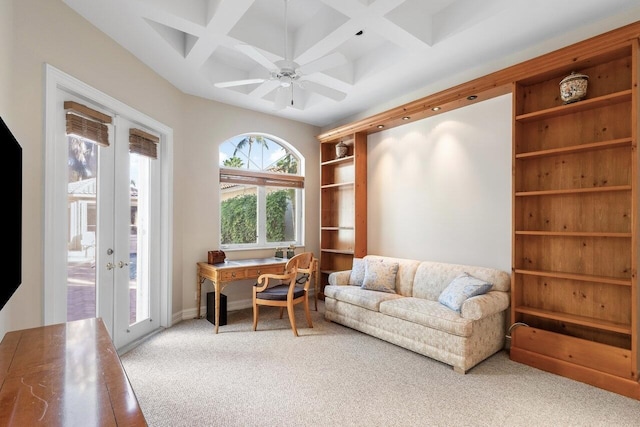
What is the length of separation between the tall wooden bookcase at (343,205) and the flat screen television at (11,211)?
3.73 m

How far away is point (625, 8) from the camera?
2.54 meters

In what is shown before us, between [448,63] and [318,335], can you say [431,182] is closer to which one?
[448,63]

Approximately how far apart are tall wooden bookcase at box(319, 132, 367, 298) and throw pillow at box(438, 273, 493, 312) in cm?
170

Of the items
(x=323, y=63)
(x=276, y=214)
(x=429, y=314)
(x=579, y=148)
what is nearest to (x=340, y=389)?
(x=429, y=314)

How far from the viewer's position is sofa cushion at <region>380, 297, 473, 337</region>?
2.75 m

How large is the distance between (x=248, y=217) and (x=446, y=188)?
2902 mm

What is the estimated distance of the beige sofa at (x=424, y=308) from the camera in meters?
2.80

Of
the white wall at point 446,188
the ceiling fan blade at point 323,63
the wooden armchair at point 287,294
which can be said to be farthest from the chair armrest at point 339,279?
the ceiling fan blade at point 323,63

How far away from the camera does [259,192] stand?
16.5 ft

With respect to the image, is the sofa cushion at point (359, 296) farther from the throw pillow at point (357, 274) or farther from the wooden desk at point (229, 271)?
the wooden desk at point (229, 271)

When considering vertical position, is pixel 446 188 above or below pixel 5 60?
below

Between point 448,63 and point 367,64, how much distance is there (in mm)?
913

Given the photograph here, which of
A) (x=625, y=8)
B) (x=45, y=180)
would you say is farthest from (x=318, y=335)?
(x=625, y=8)

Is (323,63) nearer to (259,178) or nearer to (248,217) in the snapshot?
(259,178)
